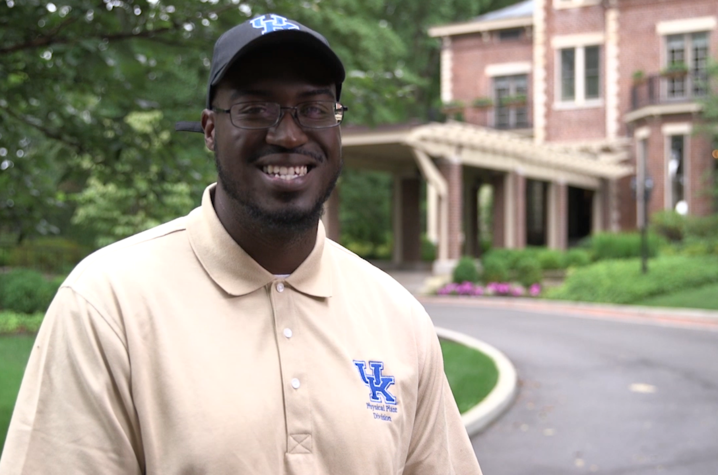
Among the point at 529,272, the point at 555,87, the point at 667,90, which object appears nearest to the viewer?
the point at 529,272

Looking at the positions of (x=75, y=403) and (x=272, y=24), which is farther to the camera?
(x=272, y=24)

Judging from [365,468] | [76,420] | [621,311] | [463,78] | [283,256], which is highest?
[463,78]

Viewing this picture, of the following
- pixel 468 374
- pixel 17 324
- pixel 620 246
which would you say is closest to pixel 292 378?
pixel 468 374

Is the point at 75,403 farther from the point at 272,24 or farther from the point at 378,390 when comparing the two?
the point at 272,24

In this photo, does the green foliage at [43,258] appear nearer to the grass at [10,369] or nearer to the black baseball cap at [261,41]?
the grass at [10,369]

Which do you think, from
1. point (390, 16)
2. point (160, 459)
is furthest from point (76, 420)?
point (390, 16)

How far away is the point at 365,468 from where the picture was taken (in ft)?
6.01

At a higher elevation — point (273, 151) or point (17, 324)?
point (273, 151)

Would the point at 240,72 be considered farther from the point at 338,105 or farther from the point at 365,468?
the point at 365,468

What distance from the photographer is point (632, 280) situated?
19438 millimetres

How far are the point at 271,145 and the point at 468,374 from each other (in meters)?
7.68

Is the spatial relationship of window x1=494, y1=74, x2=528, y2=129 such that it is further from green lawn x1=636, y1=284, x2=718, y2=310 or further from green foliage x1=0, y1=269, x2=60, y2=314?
green foliage x1=0, y1=269, x2=60, y2=314

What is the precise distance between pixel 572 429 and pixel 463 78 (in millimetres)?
25328

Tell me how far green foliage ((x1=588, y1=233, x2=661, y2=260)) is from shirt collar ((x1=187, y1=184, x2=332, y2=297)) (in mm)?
21771
